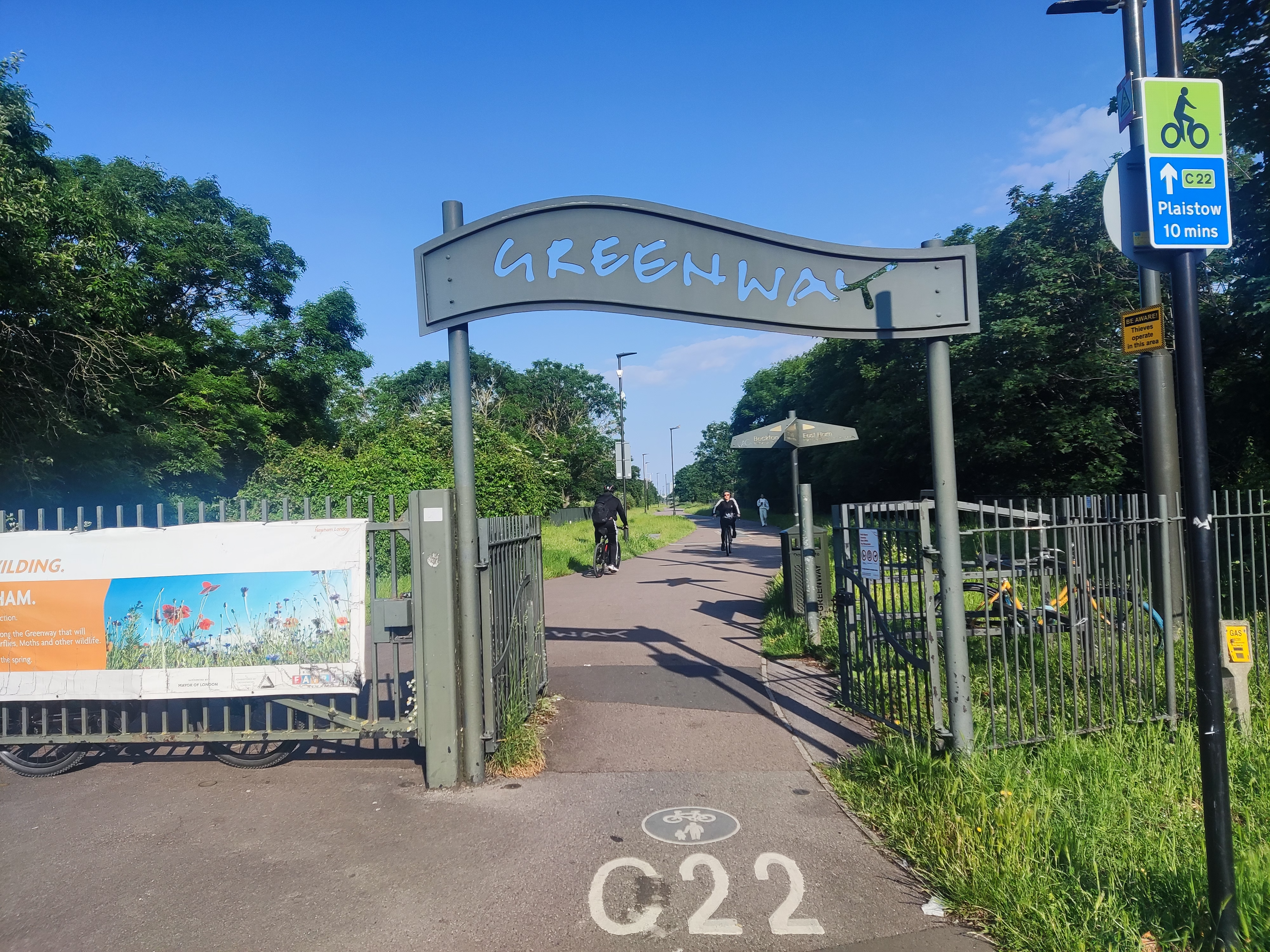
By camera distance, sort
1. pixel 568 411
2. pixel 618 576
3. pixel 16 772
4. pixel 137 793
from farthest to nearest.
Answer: pixel 568 411 → pixel 618 576 → pixel 16 772 → pixel 137 793

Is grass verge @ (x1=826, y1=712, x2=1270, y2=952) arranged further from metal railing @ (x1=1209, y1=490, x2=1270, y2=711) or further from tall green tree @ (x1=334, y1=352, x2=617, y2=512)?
tall green tree @ (x1=334, y1=352, x2=617, y2=512)

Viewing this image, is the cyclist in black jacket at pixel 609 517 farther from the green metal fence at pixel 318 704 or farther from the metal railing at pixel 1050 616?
the metal railing at pixel 1050 616

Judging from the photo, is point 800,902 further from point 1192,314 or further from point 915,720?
point 1192,314

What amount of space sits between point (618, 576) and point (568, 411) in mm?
61972

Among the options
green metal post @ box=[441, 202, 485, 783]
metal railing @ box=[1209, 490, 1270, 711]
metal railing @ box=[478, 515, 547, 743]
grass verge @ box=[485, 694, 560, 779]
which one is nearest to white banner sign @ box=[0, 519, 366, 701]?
green metal post @ box=[441, 202, 485, 783]

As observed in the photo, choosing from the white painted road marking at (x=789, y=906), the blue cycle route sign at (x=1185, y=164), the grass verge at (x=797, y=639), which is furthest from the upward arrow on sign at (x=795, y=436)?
the blue cycle route sign at (x=1185, y=164)

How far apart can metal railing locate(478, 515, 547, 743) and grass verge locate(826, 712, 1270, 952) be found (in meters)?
2.24

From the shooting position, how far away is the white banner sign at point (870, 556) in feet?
17.9

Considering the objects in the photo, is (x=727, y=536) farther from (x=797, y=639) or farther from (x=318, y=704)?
(x=318, y=704)

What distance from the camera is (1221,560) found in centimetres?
716

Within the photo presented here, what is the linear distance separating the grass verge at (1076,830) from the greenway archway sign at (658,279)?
2.61m

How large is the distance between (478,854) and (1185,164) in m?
4.41

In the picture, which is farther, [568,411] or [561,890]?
[568,411]

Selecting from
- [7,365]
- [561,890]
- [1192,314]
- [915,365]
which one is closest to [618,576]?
[7,365]
